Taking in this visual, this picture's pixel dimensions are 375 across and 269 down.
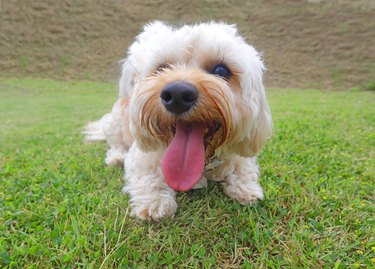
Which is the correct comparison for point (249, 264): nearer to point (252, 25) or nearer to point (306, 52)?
point (306, 52)

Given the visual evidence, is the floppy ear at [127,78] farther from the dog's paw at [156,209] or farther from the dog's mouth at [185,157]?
the dog's paw at [156,209]

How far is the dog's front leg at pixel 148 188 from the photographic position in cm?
225

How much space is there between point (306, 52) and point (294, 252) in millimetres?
23424

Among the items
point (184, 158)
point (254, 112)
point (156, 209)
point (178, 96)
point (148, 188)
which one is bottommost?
point (148, 188)

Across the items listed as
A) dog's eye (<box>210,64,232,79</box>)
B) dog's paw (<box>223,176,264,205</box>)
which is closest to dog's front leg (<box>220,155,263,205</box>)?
dog's paw (<box>223,176,264,205</box>)

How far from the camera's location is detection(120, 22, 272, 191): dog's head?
2146 millimetres

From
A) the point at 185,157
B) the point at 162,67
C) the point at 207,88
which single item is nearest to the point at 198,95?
the point at 207,88

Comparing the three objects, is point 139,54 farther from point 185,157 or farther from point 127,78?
point 185,157

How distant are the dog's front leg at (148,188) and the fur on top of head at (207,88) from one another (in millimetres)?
261

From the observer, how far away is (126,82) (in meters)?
3.00

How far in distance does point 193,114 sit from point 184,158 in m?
0.31

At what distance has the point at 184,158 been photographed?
2.24 meters

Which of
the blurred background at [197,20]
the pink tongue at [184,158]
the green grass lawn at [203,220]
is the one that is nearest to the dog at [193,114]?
the pink tongue at [184,158]

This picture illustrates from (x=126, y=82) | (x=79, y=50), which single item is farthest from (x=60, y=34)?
(x=126, y=82)
